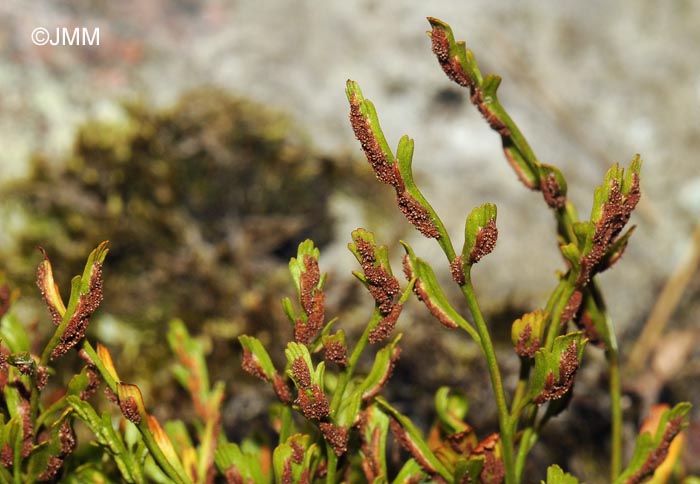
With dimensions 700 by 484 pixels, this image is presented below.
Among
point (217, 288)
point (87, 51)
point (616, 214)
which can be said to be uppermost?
point (87, 51)

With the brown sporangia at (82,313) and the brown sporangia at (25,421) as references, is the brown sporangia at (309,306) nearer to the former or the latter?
the brown sporangia at (82,313)

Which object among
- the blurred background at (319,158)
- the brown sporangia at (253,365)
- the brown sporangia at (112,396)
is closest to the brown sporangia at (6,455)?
the brown sporangia at (112,396)

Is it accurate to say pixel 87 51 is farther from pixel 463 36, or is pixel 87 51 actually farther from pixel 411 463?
pixel 411 463

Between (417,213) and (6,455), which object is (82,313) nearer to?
(6,455)

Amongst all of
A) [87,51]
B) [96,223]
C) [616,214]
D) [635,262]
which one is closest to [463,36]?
[635,262]

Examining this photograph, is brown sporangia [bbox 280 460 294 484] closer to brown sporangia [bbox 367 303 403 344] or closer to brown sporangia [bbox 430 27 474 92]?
brown sporangia [bbox 367 303 403 344]
